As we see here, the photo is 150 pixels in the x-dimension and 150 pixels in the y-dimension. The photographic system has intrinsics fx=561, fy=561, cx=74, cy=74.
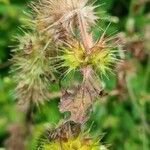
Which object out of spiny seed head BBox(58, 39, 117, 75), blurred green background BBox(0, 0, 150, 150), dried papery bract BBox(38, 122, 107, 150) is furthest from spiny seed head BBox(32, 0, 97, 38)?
blurred green background BBox(0, 0, 150, 150)

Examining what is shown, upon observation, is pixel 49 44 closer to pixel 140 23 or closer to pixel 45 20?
pixel 45 20

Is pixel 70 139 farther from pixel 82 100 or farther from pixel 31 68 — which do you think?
pixel 31 68

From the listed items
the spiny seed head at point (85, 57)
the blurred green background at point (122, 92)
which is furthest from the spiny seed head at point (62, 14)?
the blurred green background at point (122, 92)

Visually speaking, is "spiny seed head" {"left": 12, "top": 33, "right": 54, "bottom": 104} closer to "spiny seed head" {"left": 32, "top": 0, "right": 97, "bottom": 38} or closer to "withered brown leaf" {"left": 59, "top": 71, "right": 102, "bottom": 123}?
"spiny seed head" {"left": 32, "top": 0, "right": 97, "bottom": 38}

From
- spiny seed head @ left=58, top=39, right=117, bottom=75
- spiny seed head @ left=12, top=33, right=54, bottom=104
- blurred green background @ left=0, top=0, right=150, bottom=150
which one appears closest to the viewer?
spiny seed head @ left=58, top=39, right=117, bottom=75

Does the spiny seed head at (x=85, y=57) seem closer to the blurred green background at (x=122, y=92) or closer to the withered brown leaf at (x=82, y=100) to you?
the withered brown leaf at (x=82, y=100)

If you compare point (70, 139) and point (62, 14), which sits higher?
point (62, 14)

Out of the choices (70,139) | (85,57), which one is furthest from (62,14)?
(70,139)

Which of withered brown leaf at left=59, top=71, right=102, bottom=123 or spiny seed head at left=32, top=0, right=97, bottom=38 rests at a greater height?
spiny seed head at left=32, top=0, right=97, bottom=38
